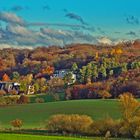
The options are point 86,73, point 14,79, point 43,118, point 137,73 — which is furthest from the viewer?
point 14,79

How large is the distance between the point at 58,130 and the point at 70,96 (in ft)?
187

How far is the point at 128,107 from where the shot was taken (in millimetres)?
76062

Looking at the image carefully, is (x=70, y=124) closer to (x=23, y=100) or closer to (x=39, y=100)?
(x=23, y=100)

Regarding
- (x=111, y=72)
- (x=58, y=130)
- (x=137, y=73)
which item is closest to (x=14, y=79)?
(x=111, y=72)

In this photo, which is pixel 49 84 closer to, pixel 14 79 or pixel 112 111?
pixel 14 79

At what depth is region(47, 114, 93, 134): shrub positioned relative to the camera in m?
74.9

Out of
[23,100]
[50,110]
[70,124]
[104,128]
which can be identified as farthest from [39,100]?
[104,128]

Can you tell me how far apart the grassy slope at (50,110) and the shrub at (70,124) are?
11.4 m

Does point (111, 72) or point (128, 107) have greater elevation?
point (111, 72)

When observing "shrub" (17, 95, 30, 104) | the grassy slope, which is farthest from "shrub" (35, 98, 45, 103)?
the grassy slope

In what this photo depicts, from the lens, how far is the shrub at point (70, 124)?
246 feet

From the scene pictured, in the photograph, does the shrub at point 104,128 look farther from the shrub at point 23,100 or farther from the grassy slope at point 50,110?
the shrub at point 23,100

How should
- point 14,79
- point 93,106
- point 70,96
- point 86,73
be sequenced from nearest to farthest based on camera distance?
point 93,106
point 70,96
point 86,73
point 14,79

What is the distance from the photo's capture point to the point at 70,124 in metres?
75.9
